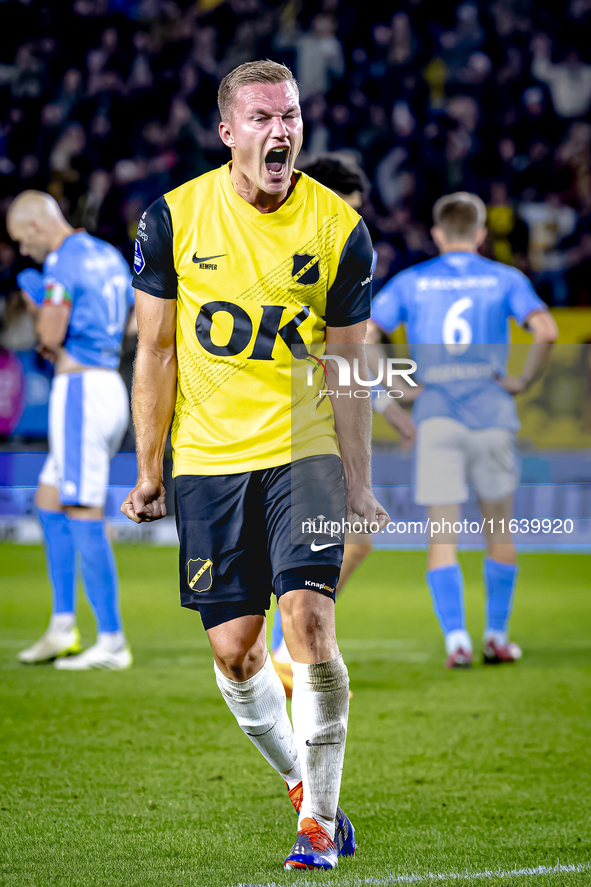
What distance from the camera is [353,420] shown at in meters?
3.11

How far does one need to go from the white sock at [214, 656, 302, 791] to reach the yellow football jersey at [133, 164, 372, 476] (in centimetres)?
58

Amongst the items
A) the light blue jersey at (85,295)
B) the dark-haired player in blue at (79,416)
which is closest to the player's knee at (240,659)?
the dark-haired player in blue at (79,416)

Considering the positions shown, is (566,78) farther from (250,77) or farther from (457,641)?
(250,77)

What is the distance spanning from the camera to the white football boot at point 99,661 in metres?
5.78

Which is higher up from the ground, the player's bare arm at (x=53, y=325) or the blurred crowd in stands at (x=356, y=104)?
the blurred crowd in stands at (x=356, y=104)

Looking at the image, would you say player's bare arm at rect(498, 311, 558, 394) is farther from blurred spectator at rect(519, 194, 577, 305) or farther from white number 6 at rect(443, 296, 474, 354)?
blurred spectator at rect(519, 194, 577, 305)

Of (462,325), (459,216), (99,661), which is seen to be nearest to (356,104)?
(459,216)

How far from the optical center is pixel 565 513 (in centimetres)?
1023

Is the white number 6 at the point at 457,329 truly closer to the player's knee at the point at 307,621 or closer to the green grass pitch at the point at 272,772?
the green grass pitch at the point at 272,772

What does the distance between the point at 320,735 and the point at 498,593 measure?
3283 mm

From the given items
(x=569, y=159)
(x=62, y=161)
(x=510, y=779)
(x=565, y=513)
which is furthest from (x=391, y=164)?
(x=510, y=779)

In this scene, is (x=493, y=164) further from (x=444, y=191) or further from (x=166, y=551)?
(x=166, y=551)

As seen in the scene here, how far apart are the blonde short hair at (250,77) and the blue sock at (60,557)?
3.54m

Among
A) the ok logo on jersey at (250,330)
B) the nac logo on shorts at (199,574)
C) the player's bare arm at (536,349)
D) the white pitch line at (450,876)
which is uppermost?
the ok logo on jersey at (250,330)
